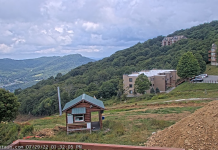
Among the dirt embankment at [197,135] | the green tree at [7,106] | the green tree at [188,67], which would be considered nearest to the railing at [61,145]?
the dirt embankment at [197,135]

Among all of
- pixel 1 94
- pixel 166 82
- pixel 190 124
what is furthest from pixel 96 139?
pixel 166 82

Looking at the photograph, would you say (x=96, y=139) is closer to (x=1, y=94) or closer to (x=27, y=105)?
(x=1, y=94)

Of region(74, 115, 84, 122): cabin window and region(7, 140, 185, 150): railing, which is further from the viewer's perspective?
region(74, 115, 84, 122): cabin window

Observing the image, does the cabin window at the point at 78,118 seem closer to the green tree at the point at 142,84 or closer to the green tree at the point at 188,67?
the green tree at the point at 142,84

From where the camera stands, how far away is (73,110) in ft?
42.0

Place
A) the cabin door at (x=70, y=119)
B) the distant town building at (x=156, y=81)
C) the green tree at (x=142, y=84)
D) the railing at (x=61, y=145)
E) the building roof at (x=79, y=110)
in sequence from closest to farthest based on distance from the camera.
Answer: the railing at (x=61, y=145)
the building roof at (x=79, y=110)
the cabin door at (x=70, y=119)
the green tree at (x=142, y=84)
the distant town building at (x=156, y=81)

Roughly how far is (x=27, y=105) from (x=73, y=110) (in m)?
59.3

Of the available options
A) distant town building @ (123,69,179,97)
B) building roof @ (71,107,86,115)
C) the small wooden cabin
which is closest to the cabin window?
the small wooden cabin

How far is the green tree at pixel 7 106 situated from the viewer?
23.6m

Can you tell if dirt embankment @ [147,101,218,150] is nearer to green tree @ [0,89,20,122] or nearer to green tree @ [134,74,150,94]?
green tree @ [0,89,20,122]

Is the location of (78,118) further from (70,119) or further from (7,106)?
(7,106)

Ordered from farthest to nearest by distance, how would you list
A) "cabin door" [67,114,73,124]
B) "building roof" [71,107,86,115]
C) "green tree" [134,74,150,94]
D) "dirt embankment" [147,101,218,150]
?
1. "green tree" [134,74,150,94]
2. "cabin door" [67,114,73,124]
3. "building roof" [71,107,86,115]
4. "dirt embankment" [147,101,218,150]

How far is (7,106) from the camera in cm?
2405

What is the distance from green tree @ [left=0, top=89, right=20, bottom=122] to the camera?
23562mm
